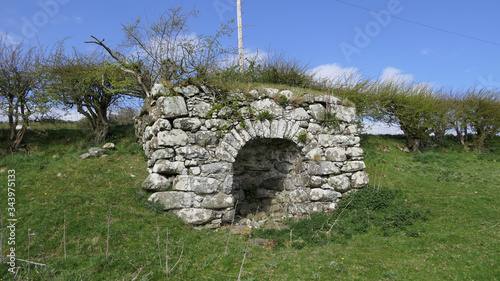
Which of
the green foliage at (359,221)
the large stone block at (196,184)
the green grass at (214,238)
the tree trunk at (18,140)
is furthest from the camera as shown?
the tree trunk at (18,140)

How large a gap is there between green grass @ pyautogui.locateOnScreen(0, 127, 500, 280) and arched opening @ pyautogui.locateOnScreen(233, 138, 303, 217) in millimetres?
1484

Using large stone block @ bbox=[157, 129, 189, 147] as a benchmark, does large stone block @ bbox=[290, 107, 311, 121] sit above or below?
above

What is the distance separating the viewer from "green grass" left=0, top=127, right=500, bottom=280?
14.7ft

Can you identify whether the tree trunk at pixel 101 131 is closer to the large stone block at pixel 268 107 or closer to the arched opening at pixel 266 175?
the arched opening at pixel 266 175

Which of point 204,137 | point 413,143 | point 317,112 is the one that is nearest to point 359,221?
point 317,112

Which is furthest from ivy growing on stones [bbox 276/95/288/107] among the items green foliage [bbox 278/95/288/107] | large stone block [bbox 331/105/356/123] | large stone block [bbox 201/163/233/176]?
large stone block [bbox 201/163/233/176]

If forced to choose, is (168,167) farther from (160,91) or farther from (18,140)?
(18,140)

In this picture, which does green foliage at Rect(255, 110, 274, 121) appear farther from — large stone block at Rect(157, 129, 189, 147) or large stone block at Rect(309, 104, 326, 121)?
large stone block at Rect(157, 129, 189, 147)

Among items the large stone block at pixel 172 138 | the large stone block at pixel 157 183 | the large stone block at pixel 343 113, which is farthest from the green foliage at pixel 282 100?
the large stone block at pixel 157 183

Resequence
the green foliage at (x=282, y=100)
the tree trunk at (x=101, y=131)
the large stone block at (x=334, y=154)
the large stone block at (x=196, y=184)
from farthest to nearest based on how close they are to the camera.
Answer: the tree trunk at (x=101, y=131)
the large stone block at (x=334, y=154)
the green foliage at (x=282, y=100)
the large stone block at (x=196, y=184)

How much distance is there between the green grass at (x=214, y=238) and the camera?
447 centimetres

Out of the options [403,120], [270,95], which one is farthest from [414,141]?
[270,95]

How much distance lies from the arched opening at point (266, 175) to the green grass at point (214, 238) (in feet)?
4.87

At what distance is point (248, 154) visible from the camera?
812 centimetres
